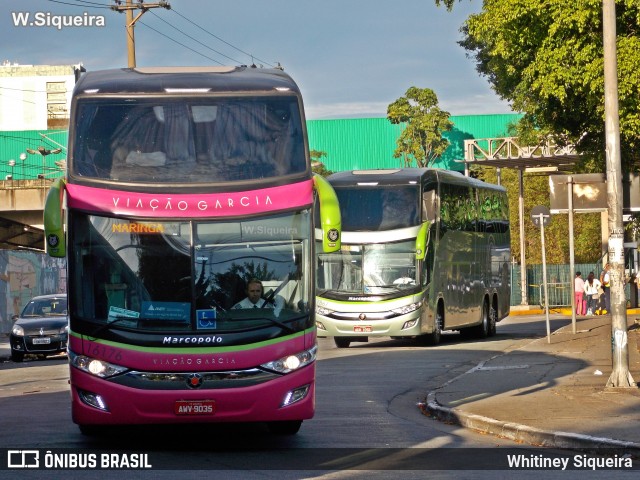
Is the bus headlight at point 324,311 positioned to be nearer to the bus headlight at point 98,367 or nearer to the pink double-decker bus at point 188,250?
the pink double-decker bus at point 188,250

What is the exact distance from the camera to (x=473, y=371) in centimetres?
2112

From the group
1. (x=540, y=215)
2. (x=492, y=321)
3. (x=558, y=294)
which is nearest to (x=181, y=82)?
(x=540, y=215)

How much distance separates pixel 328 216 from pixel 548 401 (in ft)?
15.3

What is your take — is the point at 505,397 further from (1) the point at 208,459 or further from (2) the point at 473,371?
(1) the point at 208,459

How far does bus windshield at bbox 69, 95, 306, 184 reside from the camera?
12.3 metres

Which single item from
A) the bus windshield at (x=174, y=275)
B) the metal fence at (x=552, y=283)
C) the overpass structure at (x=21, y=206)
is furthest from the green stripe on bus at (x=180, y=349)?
the metal fence at (x=552, y=283)

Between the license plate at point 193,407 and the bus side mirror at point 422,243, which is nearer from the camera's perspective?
the license plate at point 193,407

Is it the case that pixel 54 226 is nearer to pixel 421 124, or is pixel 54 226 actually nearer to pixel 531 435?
pixel 531 435

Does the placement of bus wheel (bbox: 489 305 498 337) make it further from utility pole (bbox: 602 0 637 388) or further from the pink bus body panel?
the pink bus body panel

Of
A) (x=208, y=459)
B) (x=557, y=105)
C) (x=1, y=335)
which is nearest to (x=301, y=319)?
(x=208, y=459)

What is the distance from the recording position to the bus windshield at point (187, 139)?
40.3 feet

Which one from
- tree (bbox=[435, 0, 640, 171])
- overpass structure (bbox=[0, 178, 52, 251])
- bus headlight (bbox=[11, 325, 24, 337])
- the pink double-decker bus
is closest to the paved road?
the pink double-decker bus

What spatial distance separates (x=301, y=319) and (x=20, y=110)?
8531 centimetres

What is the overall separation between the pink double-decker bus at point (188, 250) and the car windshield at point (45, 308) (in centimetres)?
1906
